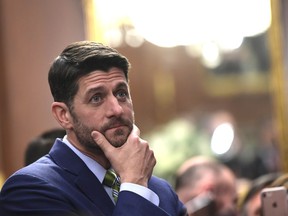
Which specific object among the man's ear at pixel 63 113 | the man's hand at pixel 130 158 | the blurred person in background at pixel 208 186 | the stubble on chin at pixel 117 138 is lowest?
the blurred person in background at pixel 208 186

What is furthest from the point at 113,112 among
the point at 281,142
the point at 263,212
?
the point at 281,142

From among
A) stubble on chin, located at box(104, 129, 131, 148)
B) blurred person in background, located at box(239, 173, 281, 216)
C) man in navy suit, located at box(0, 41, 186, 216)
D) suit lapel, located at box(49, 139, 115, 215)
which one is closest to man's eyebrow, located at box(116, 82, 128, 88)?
man in navy suit, located at box(0, 41, 186, 216)

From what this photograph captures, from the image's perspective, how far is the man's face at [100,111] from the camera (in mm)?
2203

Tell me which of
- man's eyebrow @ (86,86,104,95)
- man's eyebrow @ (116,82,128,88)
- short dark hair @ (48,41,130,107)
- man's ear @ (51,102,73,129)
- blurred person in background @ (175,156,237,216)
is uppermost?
short dark hair @ (48,41,130,107)

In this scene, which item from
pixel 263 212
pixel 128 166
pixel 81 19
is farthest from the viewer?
pixel 81 19

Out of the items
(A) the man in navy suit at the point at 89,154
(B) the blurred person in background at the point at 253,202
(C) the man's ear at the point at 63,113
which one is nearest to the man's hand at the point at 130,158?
(A) the man in navy suit at the point at 89,154

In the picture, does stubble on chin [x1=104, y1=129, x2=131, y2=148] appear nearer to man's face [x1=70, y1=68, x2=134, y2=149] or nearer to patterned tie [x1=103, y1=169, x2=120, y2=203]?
man's face [x1=70, y1=68, x2=134, y2=149]

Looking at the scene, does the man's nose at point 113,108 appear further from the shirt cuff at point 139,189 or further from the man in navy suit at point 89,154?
the shirt cuff at point 139,189

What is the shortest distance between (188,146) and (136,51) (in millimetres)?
737

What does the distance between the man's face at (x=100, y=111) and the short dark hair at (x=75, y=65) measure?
0.02 m

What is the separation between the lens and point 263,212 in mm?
2652

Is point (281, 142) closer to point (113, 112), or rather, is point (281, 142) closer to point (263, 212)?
point (263, 212)

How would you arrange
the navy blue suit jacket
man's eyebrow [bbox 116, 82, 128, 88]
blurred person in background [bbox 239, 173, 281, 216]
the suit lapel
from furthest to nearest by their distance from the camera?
blurred person in background [bbox 239, 173, 281, 216] → man's eyebrow [bbox 116, 82, 128, 88] → the suit lapel → the navy blue suit jacket

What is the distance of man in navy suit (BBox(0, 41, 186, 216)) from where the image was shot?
2086 millimetres
